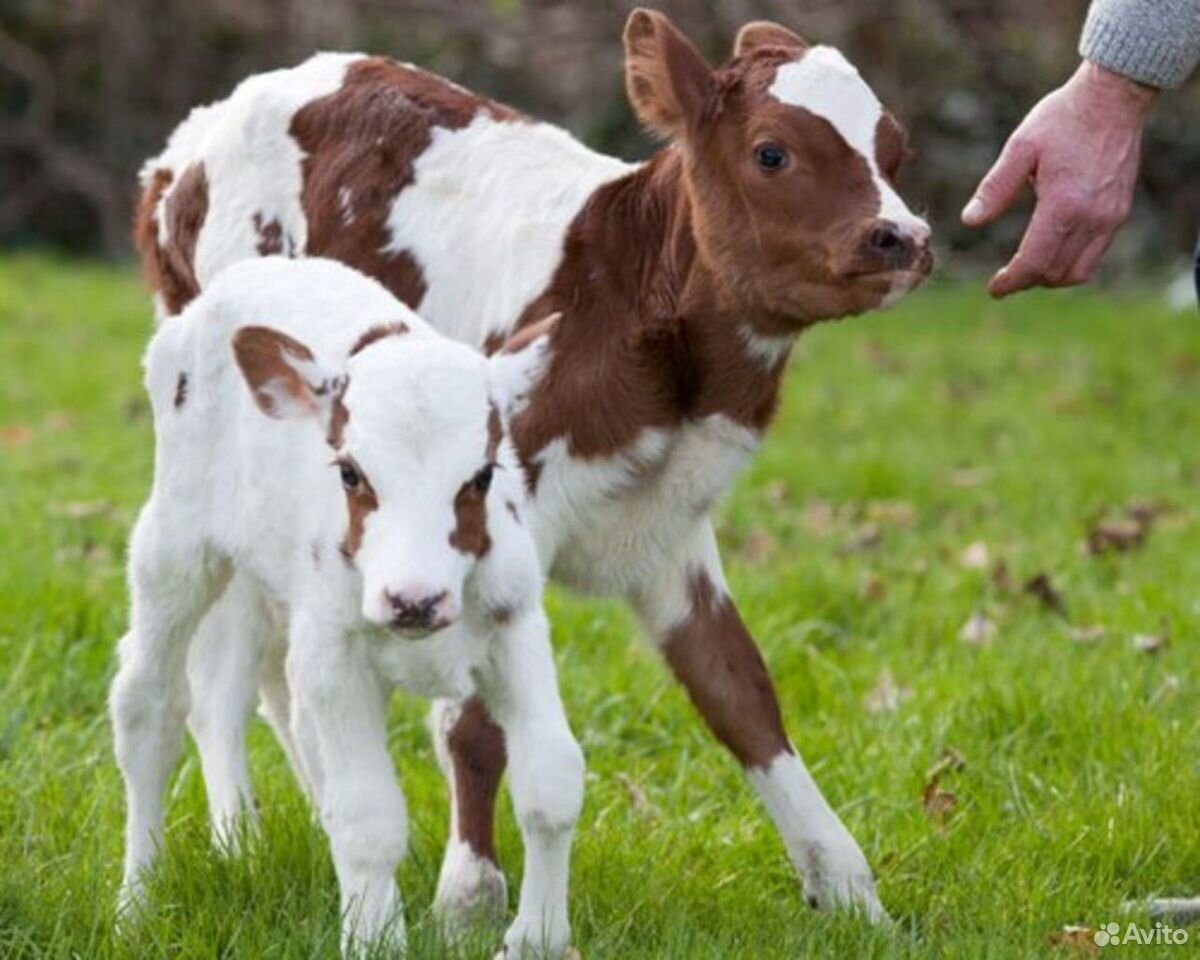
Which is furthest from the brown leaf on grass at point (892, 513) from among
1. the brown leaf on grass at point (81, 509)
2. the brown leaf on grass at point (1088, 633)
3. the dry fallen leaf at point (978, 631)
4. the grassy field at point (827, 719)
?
the brown leaf on grass at point (81, 509)

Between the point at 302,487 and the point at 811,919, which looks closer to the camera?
the point at 302,487

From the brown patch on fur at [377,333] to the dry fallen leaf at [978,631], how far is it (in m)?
3.01

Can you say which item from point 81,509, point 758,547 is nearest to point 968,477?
point 758,547

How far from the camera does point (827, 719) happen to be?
20.0ft

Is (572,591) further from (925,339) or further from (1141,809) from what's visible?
(925,339)

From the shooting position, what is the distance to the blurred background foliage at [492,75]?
17.2 m

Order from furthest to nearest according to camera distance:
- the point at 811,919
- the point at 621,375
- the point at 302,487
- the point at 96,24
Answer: the point at 96,24 → the point at 621,375 → the point at 811,919 → the point at 302,487

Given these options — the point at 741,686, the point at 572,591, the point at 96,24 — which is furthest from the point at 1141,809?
the point at 96,24

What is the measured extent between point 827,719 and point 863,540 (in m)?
2.39

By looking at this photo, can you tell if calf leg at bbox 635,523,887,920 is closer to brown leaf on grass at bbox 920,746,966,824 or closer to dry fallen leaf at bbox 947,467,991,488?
brown leaf on grass at bbox 920,746,966,824

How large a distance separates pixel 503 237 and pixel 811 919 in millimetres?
1553

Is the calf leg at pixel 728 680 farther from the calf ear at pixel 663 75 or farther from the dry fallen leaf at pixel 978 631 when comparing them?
the dry fallen leaf at pixel 978 631

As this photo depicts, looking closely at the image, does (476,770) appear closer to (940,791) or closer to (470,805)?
(470,805)

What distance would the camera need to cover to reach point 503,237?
5141 mm
